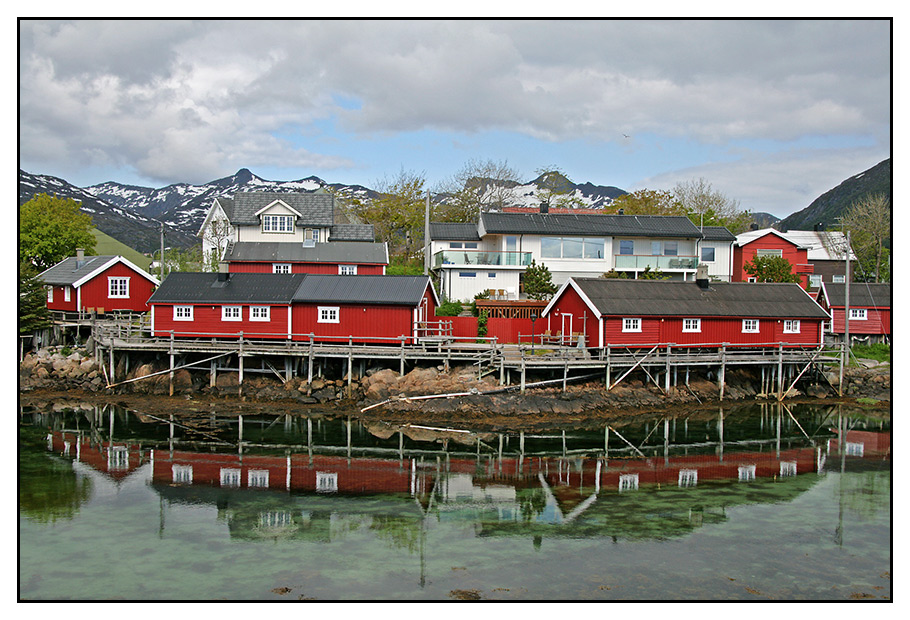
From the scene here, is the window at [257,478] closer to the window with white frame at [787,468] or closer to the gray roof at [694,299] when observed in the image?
the window with white frame at [787,468]

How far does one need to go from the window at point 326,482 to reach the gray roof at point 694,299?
16.1 m

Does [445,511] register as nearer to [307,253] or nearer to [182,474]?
[182,474]

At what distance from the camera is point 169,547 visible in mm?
16172

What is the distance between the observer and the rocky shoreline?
30.0 meters

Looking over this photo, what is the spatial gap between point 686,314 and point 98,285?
32618 mm

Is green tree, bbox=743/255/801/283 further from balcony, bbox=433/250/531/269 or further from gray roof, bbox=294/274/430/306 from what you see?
gray roof, bbox=294/274/430/306

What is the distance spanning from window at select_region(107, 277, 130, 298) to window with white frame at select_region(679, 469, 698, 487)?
1309 inches

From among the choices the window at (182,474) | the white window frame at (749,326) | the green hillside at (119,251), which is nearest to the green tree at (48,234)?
the green hillside at (119,251)

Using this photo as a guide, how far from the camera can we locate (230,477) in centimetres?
2180

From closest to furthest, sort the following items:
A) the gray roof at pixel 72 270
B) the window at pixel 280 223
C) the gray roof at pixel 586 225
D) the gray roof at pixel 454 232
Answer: the gray roof at pixel 72 270, the gray roof at pixel 586 225, the gray roof at pixel 454 232, the window at pixel 280 223

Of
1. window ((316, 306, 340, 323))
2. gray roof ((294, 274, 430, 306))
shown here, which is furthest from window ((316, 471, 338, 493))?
window ((316, 306, 340, 323))

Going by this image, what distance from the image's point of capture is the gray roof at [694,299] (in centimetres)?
3378

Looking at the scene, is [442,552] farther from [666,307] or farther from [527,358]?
[666,307]

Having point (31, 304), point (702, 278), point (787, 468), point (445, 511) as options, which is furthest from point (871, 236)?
point (31, 304)
